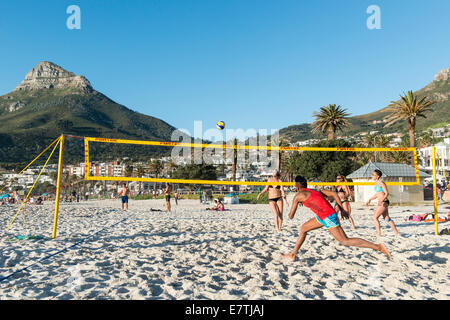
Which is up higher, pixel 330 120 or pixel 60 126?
pixel 60 126

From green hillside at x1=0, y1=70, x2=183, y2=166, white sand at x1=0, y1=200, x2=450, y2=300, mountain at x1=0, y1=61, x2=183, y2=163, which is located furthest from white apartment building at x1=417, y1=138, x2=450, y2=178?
mountain at x1=0, y1=61, x2=183, y2=163

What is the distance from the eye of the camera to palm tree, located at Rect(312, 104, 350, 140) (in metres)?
36.9

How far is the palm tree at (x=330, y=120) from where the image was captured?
36938 millimetres

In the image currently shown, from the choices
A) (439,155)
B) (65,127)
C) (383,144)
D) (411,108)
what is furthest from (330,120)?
(65,127)

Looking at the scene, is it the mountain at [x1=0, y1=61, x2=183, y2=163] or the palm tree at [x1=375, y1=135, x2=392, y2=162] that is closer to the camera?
the palm tree at [x1=375, y1=135, x2=392, y2=162]

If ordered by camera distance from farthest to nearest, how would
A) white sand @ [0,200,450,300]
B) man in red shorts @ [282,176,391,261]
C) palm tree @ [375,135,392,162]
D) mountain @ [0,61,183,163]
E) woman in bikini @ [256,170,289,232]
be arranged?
mountain @ [0,61,183,163] < palm tree @ [375,135,392,162] < woman in bikini @ [256,170,289,232] < man in red shorts @ [282,176,391,261] < white sand @ [0,200,450,300]

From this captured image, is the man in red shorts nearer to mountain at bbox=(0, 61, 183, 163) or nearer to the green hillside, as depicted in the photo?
the green hillside

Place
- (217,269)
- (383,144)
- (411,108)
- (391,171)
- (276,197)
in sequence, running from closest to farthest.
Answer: (217,269) → (276,197) → (391,171) → (411,108) → (383,144)

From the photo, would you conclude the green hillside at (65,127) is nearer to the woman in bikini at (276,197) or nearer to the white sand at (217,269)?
the woman in bikini at (276,197)

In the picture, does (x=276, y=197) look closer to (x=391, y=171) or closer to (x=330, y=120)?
(x=391, y=171)

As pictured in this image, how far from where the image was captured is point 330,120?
37.2 m

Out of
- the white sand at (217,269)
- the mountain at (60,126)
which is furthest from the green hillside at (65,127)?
the white sand at (217,269)
